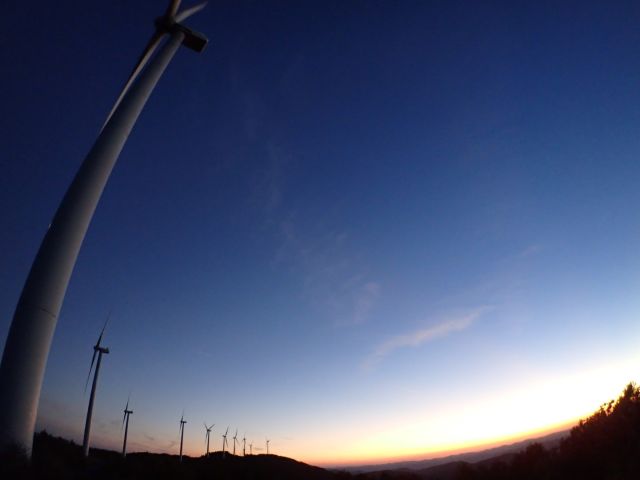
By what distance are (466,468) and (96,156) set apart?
36.8 m

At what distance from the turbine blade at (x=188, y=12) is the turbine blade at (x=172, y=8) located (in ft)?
1.29

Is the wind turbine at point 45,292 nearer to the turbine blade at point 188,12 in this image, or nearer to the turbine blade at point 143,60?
the turbine blade at point 143,60

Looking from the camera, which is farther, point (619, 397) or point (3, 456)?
point (619, 397)

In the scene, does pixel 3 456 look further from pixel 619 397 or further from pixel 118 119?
pixel 619 397

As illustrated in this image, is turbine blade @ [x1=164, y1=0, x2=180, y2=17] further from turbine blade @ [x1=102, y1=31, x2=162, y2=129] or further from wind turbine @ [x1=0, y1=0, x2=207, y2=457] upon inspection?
wind turbine @ [x1=0, y1=0, x2=207, y2=457]

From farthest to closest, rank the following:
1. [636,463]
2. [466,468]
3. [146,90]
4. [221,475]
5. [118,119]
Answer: [466,468] → [221,475] → [636,463] → [146,90] → [118,119]

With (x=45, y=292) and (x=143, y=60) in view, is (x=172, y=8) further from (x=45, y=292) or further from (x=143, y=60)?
(x=45, y=292)

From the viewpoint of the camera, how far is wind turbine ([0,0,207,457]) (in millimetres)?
9781

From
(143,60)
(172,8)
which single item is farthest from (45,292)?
(172,8)

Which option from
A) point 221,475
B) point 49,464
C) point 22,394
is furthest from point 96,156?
point 221,475

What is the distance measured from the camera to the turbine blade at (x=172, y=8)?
2204cm

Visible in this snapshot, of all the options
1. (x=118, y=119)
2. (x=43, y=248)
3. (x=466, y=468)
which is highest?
(x=118, y=119)

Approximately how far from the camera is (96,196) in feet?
42.0

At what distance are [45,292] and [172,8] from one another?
1953 cm
